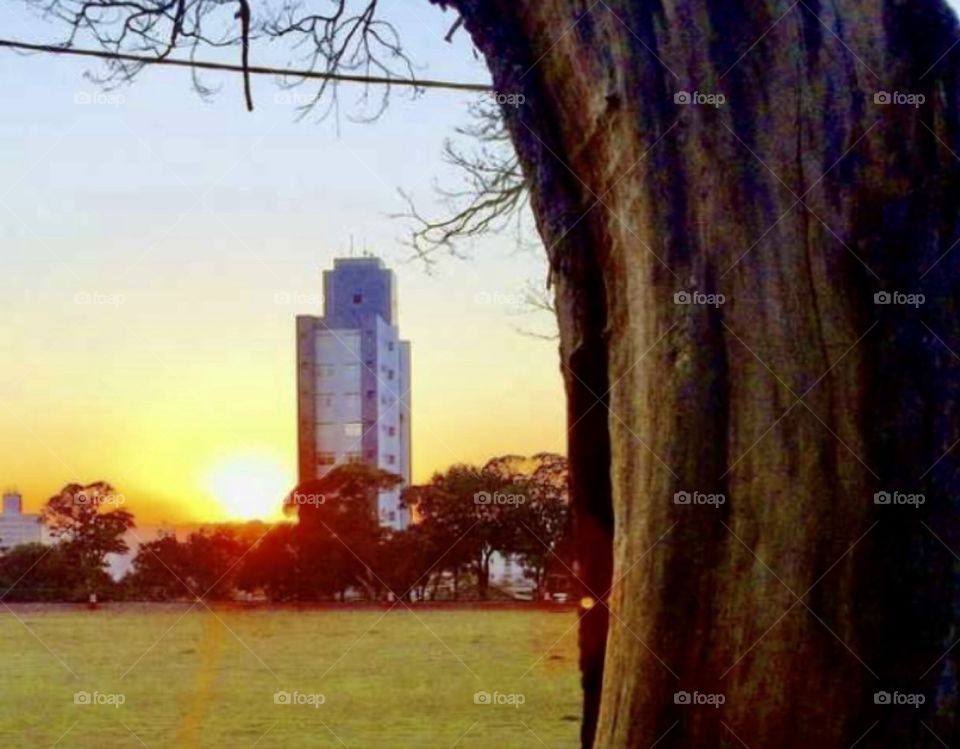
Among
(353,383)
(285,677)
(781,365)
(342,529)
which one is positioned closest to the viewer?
(781,365)

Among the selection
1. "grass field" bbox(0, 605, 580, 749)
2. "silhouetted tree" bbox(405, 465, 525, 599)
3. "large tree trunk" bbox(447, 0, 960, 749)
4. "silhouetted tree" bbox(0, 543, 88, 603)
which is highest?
"large tree trunk" bbox(447, 0, 960, 749)

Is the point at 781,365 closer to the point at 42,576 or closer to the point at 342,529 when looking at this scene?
the point at 342,529

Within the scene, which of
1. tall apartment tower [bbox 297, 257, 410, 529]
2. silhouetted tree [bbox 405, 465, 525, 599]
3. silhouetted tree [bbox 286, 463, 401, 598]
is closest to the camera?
silhouetted tree [bbox 405, 465, 525, 599]

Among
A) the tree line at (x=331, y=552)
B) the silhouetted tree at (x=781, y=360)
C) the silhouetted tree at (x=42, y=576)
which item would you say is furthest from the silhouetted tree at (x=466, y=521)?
the silhouetted tree at (x=781, y=360)

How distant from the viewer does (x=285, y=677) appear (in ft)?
44.9

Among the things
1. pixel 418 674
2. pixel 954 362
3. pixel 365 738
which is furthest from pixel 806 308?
pixel 418 674

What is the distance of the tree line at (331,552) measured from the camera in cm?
1390

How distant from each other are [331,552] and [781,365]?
14.6 m

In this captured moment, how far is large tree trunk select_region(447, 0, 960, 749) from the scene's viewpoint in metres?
2.52

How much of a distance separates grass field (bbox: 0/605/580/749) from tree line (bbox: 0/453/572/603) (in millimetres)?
480

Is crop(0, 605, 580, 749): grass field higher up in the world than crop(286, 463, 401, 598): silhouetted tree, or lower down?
lower down

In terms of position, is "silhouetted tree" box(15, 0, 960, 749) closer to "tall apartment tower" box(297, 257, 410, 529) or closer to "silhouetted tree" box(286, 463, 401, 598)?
"tall apartment tower" box(297, 257, 410, 529)

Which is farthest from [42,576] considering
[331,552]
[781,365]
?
[781,365]

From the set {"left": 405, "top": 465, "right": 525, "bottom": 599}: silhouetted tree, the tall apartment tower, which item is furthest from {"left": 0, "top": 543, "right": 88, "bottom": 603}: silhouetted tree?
{"left": 405, "top": 465, "right": 525, "bottom": 599}: silhouetted tree
